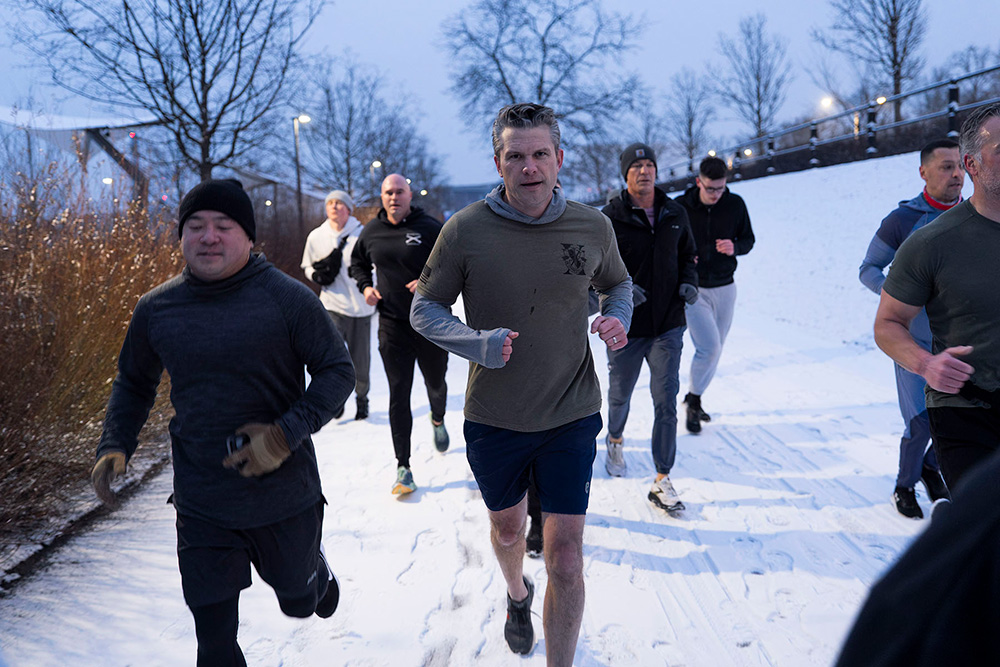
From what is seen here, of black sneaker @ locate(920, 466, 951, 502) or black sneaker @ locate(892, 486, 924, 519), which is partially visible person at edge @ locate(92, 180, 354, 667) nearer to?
black sneaker @ locate(892, 486, 924, 519)

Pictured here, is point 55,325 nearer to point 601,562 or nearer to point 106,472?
point 106,472

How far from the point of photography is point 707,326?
621 centimetres

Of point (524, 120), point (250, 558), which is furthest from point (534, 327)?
point (250, 558)

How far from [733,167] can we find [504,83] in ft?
37.6

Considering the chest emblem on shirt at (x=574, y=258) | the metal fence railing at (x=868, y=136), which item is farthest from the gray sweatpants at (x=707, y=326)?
the metal fence railing at (x=868, y=136)

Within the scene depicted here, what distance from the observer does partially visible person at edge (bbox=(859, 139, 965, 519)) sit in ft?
13.3

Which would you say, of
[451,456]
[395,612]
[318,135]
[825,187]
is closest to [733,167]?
[825,187]

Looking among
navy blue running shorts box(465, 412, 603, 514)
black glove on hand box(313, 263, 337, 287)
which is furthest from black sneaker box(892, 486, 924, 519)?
black glove on hand box(313, 263, 337, 287)

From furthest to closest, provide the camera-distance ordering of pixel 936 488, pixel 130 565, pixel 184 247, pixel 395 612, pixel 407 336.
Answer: pixel 407 336 < pixel 936 488 < pixel 130 565 < pixel 395 612 < pixel 184 247

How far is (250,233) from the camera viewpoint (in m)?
2.68

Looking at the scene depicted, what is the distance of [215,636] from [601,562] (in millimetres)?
2253

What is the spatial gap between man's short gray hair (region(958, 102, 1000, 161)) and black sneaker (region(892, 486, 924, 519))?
2.56 m

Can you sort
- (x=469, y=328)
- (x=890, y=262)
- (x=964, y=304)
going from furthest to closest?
(x=890, y=262) → (x=469, y=328) → (x=964, y=304)

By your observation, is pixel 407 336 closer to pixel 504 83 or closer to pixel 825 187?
pixel 825 187
